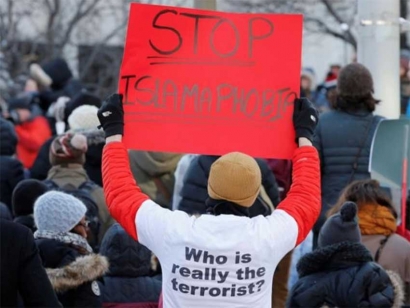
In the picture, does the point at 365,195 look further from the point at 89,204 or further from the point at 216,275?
the point at 216,275

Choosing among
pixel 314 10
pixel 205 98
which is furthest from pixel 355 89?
pixel 314 10

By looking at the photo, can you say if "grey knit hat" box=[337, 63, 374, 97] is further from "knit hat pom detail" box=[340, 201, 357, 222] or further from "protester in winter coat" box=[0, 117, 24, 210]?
"protester in winter coat" box=[0, 117, 24, 210]

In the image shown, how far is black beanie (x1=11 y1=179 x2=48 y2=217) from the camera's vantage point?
7176mm

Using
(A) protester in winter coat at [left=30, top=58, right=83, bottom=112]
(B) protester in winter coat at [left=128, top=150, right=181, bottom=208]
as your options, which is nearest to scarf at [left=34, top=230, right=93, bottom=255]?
(B) protester in winter coat at [left=128, top=150, right=181, bottom=208]

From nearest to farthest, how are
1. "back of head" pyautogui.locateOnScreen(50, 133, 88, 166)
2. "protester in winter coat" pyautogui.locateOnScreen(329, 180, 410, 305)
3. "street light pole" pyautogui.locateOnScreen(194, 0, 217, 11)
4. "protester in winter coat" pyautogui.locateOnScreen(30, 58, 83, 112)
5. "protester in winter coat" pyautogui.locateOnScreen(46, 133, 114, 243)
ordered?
"protester in winter coat" pyautogui.locateOnScreen(329, 180, 410, 305), "protester in winter coat" pyautogui.locateOnScreen(46, 133, 114, 243), "back of head" pyautogui.locateOnScreen(50, 133, 88, 166), "street light pole" pyautogui.locateOnScreen(194, 0, 217, 11), "protester in winter coat" pyautogui.locateOnScreen(30, 58, 83, 112)

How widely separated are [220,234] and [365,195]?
221cm

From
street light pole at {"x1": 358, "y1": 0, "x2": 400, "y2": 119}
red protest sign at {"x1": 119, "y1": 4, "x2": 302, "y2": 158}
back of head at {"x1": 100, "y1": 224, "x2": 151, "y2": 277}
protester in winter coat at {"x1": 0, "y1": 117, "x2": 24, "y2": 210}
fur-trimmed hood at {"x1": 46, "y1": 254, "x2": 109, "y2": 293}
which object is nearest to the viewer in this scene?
red protest sign at {"x1": 119, "y1": 4, "x2": 302, "y2": 158}

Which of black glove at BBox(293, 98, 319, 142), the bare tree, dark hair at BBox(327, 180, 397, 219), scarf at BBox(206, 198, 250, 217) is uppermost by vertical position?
the bare tree

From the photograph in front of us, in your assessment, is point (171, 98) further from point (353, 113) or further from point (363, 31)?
point (363, 31)

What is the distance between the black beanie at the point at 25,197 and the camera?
283 inches

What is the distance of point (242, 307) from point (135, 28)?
1.45 m

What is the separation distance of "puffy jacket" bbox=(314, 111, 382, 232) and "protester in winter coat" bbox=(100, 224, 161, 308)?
194cm

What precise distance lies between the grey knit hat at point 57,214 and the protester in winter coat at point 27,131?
214 inches

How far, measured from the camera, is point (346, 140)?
7781 mm
